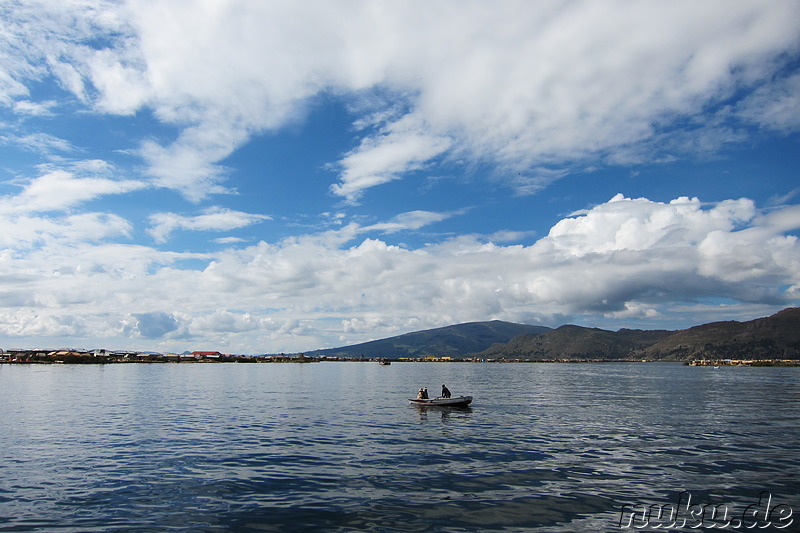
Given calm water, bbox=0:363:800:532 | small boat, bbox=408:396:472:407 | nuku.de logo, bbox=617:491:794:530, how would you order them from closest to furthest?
1. nuku.de logo, bbox=617:491:794:530
2. calm water, bbox=0:363:800:532
3. small boat, bbox=408:396:472:407

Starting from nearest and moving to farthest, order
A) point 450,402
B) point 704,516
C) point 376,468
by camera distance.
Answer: point 704,516
point 376,468
point 450,402

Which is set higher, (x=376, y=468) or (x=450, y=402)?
(x=376, y=468)

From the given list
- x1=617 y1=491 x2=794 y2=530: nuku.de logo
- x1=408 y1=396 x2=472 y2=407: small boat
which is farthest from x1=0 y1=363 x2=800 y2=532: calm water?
x1=408 y1=396 x2=472 y2=407: small boat

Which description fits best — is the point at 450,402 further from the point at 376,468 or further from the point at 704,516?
the point at 704,516

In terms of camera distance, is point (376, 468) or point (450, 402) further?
point (450, 402)

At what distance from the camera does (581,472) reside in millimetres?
33562

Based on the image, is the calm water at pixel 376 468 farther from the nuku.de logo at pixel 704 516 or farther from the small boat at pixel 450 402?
the small boat at pixel 450 402

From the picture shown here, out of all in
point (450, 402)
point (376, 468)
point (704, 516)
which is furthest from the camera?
point (450, 402)

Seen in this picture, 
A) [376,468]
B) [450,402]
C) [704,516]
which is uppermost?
[376,468]

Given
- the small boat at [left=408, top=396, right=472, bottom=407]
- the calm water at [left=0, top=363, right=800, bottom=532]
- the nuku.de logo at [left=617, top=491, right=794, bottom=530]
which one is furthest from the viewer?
the small boat at [left=408, top=396, right=472, bottom=407]

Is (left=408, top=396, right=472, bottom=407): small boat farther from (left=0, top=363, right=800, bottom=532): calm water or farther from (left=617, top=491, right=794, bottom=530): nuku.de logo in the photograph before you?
(left=617, top=491, right=794, bottom=530): nuku.de logo

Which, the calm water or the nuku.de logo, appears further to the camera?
the calm water

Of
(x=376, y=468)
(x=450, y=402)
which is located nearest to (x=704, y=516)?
(x=376, y=468)

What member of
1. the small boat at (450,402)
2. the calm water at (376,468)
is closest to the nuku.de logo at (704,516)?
the calm water at (376,468)
